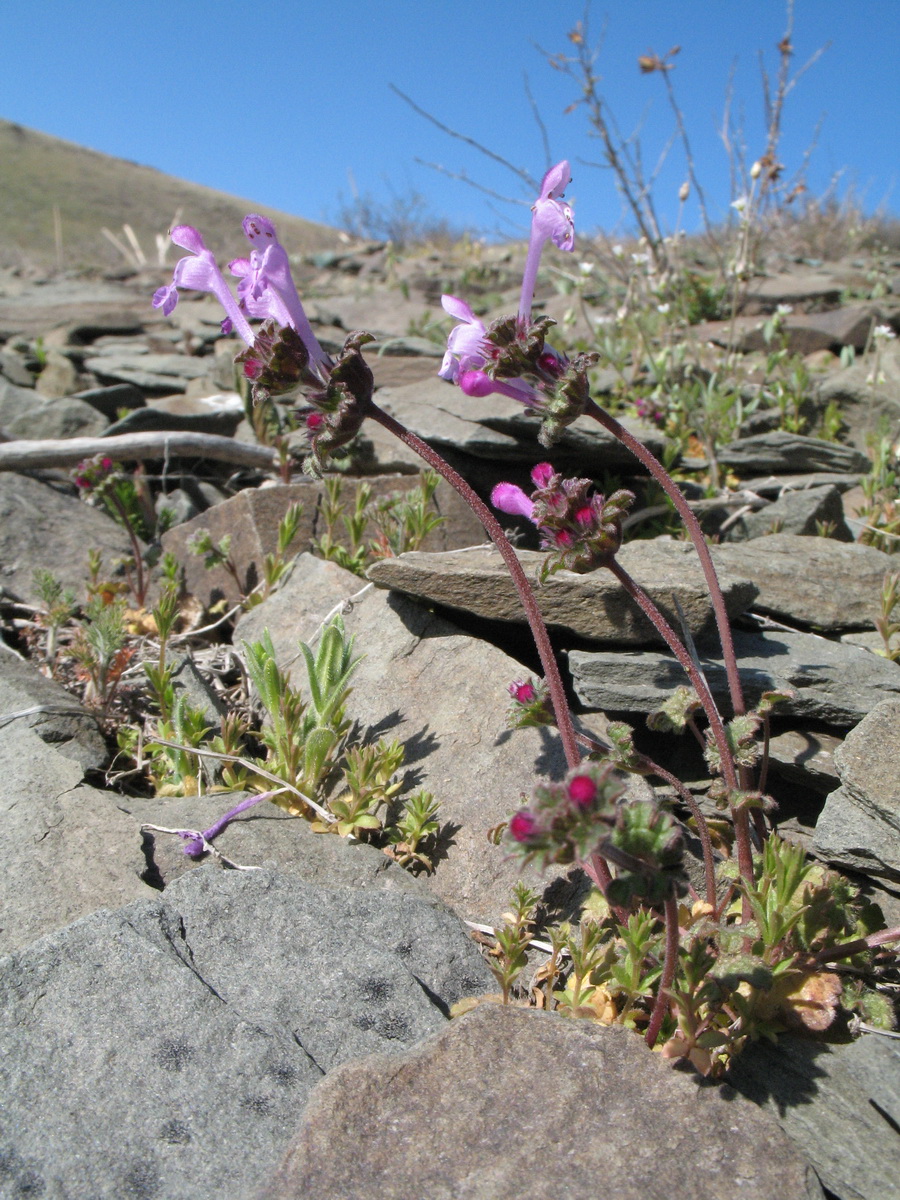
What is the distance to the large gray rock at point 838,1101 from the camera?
6.38 feet

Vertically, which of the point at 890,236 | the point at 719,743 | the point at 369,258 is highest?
the point at 890,236

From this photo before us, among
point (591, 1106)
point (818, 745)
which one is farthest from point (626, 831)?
point (818, 745)

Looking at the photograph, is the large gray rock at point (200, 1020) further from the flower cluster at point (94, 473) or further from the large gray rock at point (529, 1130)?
the flower cluster at point (94, 473)

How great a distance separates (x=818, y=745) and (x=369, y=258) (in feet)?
53.5

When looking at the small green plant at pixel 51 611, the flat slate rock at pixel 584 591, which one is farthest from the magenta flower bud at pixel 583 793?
the small green plant at pixel 51 611

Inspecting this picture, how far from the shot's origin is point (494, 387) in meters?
2.59

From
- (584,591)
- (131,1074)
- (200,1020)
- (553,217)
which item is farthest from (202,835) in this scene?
(553,217)

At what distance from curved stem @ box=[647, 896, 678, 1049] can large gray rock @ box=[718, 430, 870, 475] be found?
4.42 m

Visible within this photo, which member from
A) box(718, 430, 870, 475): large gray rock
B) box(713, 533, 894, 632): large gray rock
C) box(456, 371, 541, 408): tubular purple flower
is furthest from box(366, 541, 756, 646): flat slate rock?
box(718, 430, 870, 475): large gray rock

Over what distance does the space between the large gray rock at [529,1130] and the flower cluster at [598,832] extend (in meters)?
0.54

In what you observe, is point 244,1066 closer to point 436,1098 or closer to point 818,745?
point 436,1098

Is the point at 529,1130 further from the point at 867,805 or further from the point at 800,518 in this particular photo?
the point at 800,518

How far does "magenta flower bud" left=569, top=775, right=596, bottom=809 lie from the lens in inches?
66.4

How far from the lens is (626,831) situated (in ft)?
6.17
